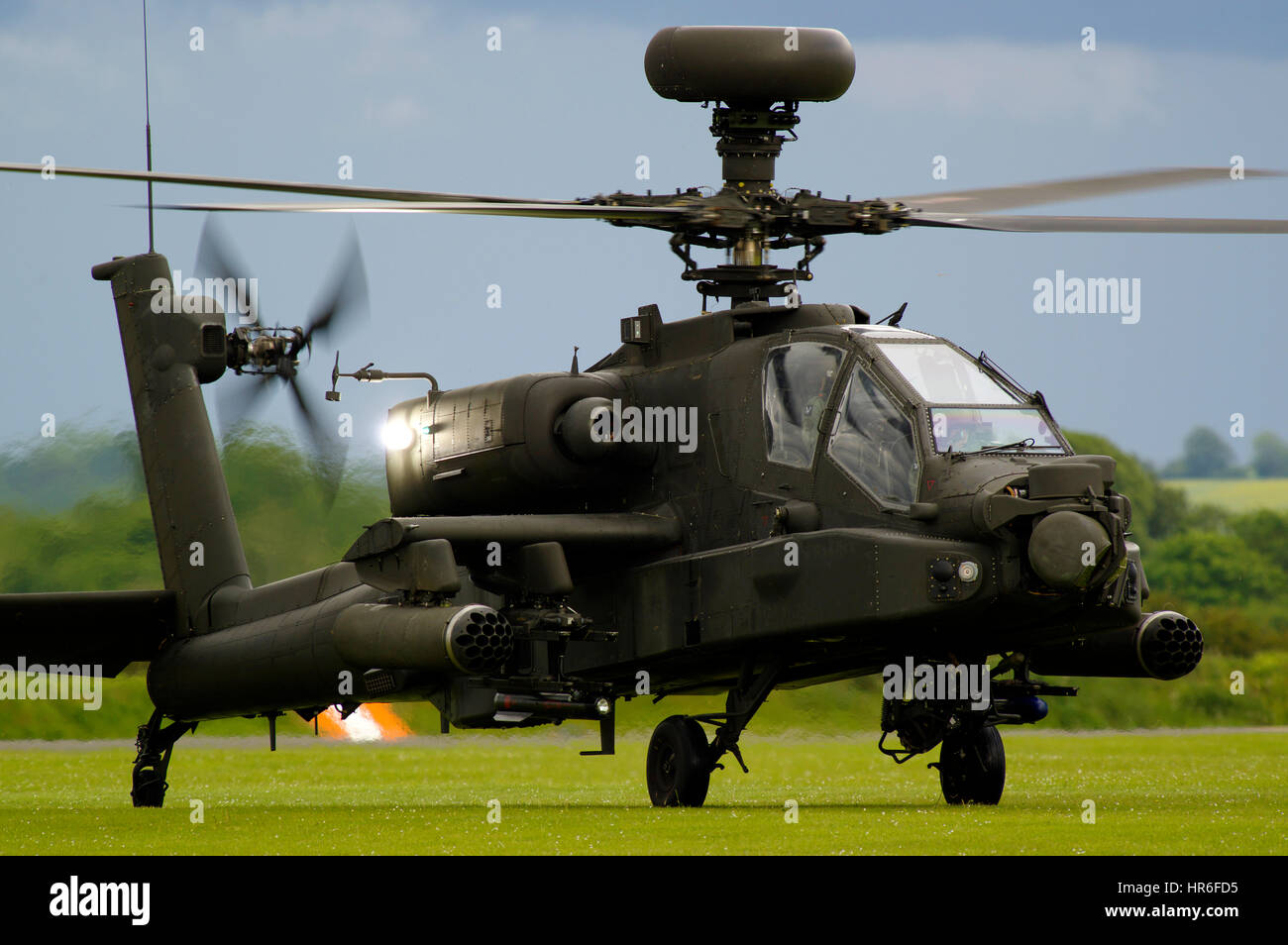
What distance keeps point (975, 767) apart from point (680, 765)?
2.58 metres

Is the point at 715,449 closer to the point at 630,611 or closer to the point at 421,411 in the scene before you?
the point at 630,611

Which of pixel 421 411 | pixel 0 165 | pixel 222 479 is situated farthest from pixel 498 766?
pixel 0 165

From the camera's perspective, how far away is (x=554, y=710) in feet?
57.3

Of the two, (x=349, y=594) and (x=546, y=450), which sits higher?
(x=546, y=450)

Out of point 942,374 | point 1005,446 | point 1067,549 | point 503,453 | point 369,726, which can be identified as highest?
point 942,374

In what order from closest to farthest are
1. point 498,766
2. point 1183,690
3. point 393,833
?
point 393,833 < point 498,766 < point 1183,690

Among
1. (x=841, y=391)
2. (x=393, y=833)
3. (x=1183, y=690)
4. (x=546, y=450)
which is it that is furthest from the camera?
(x=1183, y=690)

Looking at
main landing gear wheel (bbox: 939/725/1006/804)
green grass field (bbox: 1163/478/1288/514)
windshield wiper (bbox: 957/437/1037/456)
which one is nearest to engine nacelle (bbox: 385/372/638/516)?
windshield wiper (bbox: 957/437/1037/456)

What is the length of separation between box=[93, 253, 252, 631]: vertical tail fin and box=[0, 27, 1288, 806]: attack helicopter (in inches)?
64.2

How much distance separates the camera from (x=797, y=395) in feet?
55.5

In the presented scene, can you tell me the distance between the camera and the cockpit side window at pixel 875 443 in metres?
16.0

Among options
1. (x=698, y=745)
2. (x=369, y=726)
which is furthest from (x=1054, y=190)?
(x=369, y=726)

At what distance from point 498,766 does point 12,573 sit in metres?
7.49

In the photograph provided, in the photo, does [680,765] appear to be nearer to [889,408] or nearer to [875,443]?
[875,443]
